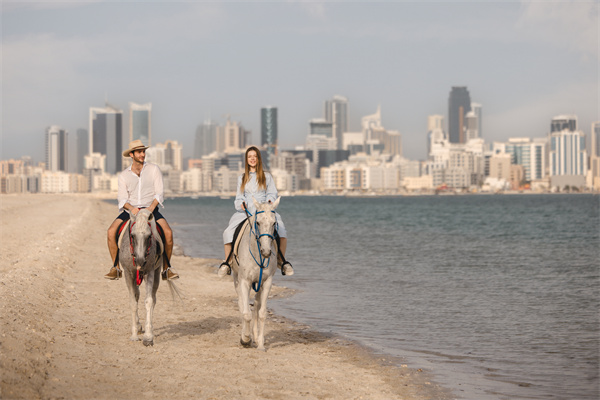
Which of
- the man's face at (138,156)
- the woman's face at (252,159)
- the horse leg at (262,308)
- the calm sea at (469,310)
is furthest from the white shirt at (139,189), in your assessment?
the calm sea at (469,310)

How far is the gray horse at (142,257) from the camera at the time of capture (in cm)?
1146

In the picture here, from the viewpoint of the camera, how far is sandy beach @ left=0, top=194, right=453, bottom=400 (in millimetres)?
9594

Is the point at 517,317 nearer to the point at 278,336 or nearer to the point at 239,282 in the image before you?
the point at 278,336

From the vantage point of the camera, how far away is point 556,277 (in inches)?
1055

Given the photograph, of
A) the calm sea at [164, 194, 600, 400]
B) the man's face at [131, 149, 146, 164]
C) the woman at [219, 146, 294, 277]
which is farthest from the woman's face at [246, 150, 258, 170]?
the calm sea at [164, 194, 600, 400]

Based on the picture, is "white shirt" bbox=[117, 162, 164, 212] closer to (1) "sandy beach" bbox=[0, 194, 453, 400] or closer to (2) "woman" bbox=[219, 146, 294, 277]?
(2) "woman" bbox=[219, 146, 294, 277]

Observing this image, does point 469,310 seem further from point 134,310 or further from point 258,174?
point 134,310

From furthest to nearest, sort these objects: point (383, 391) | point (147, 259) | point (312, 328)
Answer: point (312, 328) → point (147, 259) → point (383, 391)

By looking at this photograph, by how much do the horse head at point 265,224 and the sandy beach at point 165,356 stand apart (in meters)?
1.90

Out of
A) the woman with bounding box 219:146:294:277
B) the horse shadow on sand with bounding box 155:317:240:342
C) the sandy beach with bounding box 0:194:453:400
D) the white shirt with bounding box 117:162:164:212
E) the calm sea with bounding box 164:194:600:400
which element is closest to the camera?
the sandy beach with bounding box 0:194:453:400

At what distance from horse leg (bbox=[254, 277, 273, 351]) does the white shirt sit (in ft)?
7.49

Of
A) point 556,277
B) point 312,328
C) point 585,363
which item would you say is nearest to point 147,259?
point 312,328

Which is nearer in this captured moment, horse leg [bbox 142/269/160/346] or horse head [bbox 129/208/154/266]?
horse head [bbox 129/208/154/266]

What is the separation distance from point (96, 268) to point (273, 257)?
12.4m
